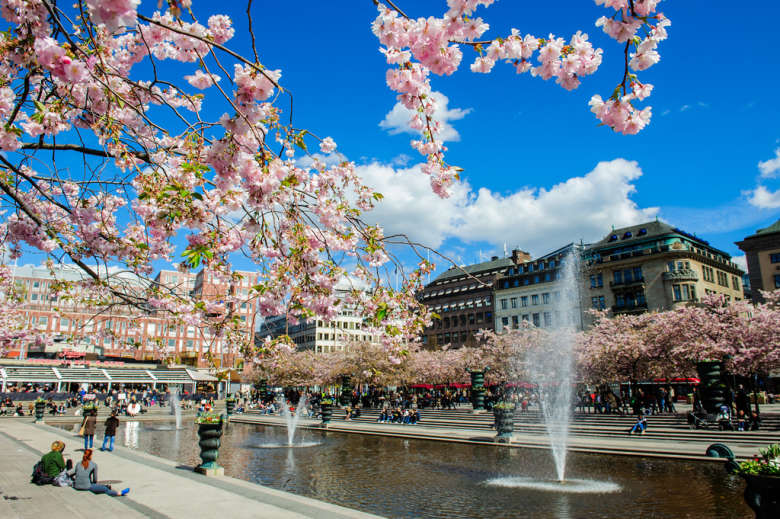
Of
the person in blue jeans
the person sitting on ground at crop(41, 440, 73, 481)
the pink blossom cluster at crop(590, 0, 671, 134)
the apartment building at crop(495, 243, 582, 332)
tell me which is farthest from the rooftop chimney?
the pink blossom cluster at crop(590, 0, 671, 134)

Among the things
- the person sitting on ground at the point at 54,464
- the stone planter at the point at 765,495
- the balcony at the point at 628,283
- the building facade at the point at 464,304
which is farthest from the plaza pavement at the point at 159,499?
the building facade at the point at 464,304

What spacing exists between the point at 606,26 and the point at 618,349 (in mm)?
37324

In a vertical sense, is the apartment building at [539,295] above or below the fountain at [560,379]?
above

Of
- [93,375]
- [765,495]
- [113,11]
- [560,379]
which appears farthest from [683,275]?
[113,11]

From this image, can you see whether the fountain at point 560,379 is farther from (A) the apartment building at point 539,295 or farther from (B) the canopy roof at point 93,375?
(B) the canopy roof at point 93,375

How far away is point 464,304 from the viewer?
3875 inches

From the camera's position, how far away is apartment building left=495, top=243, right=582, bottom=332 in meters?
82.7

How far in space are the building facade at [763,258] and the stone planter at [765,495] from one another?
6977cm

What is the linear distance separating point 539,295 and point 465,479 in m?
75.1

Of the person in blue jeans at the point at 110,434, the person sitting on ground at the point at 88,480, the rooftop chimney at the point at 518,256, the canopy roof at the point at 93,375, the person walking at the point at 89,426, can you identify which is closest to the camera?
the person sitting on ground at the point at 88,480

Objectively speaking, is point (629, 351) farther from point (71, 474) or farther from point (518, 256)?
point (518, 256)

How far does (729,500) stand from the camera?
11.9 meters

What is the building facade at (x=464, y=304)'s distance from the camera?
94750 millimetres

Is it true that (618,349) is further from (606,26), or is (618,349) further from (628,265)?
(628,265)
